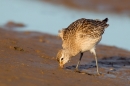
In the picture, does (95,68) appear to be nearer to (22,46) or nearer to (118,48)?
(22,46)

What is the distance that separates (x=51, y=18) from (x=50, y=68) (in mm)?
9816

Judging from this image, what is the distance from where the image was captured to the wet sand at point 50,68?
7.73 meters

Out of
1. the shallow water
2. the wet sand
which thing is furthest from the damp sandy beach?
the shallow water

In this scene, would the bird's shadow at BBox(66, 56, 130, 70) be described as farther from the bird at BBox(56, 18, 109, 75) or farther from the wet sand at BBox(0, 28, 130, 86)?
the bird at BBox(56, 18, 109, 75)

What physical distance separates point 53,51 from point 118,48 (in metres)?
2.74

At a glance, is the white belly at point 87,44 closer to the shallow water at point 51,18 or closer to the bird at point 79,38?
the bird at point 79,38

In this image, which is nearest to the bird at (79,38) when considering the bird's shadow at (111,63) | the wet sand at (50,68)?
the wet sand at (50,68)

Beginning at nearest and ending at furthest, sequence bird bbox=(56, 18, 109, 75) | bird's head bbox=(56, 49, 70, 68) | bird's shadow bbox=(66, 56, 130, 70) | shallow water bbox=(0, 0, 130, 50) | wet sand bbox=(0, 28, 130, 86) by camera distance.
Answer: wet sand bbox=(0, 28, 130, 86), bird's head bbox=(56, 49, 70, 68), bird bbox=(56, 18, 109, 75), bird's shadow bbox=(66, 56, 130, 70), shallow water bbox=(0, 0, 130, 50)

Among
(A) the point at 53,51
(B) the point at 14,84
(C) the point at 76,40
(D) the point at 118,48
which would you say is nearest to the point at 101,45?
(D) the point at 118,48

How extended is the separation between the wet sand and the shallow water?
250cm

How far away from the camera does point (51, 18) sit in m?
18.8

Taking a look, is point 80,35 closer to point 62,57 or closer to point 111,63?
point 62,57

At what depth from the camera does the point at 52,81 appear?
7.83 m

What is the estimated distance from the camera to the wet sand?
25.4 feet
